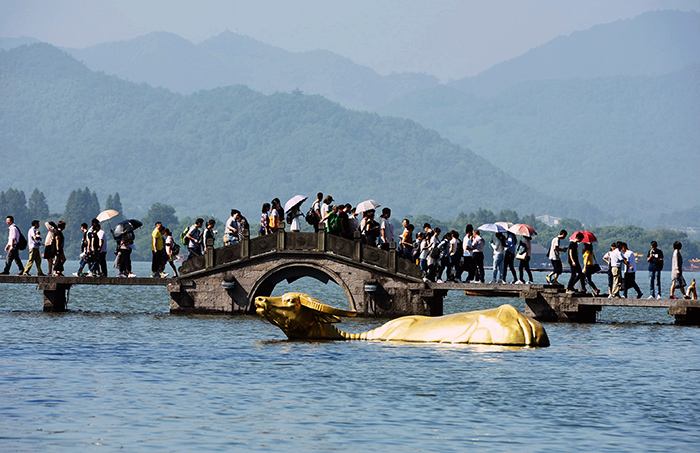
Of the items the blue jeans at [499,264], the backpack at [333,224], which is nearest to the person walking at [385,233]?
the backpack at [333,224]

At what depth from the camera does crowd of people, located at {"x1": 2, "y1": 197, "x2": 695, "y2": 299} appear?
50.6 meters

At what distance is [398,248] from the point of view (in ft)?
178

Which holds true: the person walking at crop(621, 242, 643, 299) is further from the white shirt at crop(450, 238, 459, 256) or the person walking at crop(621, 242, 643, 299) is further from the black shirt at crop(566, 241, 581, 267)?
the white shirt at crop(450, 238, 459, 256)

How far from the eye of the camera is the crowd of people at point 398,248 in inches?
1992

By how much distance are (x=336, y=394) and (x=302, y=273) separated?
25.1 m

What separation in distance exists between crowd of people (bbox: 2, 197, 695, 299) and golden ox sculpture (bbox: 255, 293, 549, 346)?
41.1 feet

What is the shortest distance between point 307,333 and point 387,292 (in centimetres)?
1459

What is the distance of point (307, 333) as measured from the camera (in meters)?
38.0

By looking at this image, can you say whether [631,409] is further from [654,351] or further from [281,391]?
[654,351]

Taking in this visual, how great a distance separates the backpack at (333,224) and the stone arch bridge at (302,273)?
0.21 metres

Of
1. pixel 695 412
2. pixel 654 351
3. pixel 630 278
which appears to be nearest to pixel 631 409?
pixel 695 412

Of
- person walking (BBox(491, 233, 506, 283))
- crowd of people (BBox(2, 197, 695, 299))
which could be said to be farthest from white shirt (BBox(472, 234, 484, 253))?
person walking (BBox(491, 233, 506, 283))

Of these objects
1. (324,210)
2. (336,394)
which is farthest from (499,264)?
(336,394)

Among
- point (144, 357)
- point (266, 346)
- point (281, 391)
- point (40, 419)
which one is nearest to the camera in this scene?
point (40, 419)
